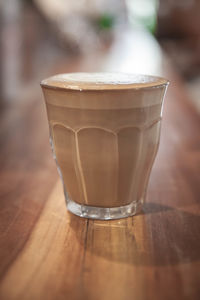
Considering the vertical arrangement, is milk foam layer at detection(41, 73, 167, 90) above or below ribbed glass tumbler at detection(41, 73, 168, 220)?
above

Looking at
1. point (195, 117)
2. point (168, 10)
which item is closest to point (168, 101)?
point (195, 117)

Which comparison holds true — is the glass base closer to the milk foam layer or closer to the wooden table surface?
the wooden table surface

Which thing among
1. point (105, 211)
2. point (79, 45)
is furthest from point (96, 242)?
point (79, 45)

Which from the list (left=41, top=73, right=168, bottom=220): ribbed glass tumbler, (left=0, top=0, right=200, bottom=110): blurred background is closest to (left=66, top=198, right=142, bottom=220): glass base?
(left=41, top=73, right=168, bottom=220): ribbed glass tumbler

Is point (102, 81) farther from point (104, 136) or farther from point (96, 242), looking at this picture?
point (96, 242)

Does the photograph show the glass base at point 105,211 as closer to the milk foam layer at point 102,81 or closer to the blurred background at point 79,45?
the milk foam layer at point 102,81

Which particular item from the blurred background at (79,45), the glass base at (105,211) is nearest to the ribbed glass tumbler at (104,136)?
the glass base at (105,211)
